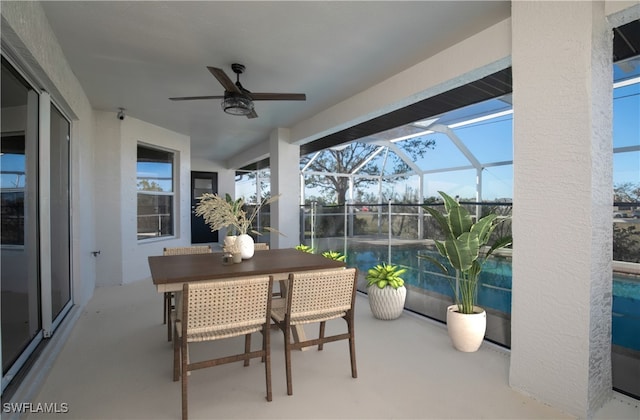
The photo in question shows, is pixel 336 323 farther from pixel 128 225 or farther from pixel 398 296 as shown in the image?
pixel 128 225

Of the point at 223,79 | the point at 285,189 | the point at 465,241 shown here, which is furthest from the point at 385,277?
the point at 285,189

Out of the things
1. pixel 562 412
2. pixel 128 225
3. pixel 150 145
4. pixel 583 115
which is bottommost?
pixel 562 412

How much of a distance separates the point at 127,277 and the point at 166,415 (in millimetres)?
3898

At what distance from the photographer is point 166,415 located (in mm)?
1907

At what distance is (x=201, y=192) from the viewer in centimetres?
1016

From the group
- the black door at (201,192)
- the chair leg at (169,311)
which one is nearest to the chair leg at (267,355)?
the chair leg at (169,311)

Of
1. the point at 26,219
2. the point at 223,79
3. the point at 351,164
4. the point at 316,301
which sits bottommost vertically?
the point at 316,301

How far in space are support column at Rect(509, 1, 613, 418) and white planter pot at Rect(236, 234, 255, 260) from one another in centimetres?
197

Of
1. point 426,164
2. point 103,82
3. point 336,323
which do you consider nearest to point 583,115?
point 336,323

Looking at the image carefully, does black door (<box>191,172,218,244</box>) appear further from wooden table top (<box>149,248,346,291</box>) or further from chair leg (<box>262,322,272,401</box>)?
chair leg (<box>262,322,272,401</box>)

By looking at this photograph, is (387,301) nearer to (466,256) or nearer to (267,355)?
(466,256)

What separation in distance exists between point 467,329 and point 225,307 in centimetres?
192

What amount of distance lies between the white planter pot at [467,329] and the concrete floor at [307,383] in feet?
0.24

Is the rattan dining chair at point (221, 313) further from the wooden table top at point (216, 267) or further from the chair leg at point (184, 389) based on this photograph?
the wooden table top at point (216, 267)
